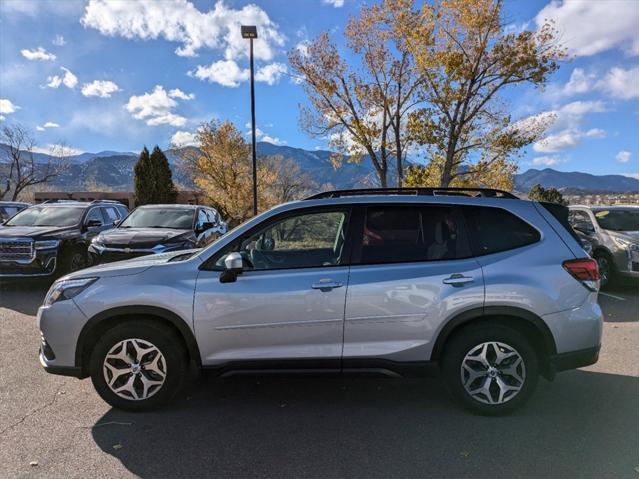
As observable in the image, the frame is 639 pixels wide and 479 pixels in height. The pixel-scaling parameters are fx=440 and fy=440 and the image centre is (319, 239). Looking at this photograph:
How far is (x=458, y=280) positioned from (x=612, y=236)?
23.5 feet

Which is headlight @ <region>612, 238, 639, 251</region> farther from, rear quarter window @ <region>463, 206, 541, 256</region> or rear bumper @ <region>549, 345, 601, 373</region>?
rear quarter window @ <region>463, 206, 541, 256</region>

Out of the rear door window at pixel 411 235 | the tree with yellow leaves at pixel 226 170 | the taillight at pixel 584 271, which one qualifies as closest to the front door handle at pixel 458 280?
the rear door window at pixel 411 235

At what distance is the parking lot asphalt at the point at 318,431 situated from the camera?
9.46 feet

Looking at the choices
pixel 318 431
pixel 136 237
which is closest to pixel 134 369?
pixel 318 431

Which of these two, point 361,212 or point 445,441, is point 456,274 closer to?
point 361,212

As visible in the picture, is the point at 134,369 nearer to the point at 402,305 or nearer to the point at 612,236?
the point at 402,305

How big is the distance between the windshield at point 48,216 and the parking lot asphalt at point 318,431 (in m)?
6.00

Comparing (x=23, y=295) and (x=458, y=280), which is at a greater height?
(x=458, y=280)

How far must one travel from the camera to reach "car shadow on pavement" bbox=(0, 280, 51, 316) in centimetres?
736

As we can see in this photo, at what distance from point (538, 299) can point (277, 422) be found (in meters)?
2.28

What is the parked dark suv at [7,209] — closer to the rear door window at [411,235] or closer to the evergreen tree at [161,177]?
the rear door window at [411,235]

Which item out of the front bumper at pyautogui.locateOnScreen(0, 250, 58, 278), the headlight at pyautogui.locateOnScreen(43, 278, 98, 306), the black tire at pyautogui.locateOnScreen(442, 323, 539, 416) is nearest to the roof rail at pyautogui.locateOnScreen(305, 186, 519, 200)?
the black tire at pyautogui.locateOnScreen(442, 323, 539, 416)

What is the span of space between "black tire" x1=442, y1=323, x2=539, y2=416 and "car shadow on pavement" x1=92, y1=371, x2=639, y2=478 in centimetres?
12

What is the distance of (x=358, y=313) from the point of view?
3443mm
